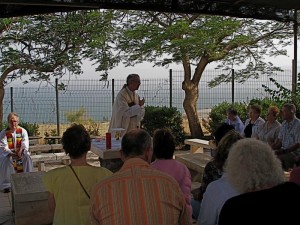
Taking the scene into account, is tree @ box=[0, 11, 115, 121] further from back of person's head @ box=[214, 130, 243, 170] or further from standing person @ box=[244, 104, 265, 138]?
back of person's head @ box=[214, 130, 243, 170]

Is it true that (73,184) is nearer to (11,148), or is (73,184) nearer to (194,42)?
(11,148)

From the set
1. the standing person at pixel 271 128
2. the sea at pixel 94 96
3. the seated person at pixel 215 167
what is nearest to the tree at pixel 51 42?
the sea at pixel 94 96

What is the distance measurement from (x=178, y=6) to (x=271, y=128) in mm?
2172

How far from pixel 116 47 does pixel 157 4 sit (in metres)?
5.09

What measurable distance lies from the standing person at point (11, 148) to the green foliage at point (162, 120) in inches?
168

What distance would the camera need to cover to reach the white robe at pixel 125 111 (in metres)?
5.87

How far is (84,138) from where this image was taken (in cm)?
261

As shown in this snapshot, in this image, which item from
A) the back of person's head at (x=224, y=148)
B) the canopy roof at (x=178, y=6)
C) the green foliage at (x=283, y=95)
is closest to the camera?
the back of person's head at (x=224, y=148)

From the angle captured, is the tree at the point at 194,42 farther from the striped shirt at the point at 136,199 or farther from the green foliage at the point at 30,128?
the striped shirt at the point at 136,199

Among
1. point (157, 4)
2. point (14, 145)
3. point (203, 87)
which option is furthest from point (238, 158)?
point (203, 87)

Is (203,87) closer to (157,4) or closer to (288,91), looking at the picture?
(288,91)

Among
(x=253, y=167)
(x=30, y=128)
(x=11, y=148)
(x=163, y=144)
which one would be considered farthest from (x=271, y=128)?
(x=30, y=128)

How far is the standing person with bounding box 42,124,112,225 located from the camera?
99.7 inches

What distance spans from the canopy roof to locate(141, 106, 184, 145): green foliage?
3.87m
